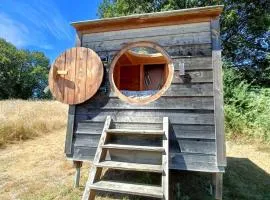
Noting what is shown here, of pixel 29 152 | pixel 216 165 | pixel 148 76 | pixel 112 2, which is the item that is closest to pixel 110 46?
pixel 216 165

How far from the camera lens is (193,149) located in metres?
3.31

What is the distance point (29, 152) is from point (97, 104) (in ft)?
12.2

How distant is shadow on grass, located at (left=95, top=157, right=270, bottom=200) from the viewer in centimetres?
385

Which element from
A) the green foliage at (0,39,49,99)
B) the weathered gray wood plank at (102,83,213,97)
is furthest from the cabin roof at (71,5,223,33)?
the green foliage at (0,39,49,99)

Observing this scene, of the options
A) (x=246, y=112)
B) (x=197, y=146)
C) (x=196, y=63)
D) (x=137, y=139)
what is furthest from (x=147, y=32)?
(x=246, y=112)

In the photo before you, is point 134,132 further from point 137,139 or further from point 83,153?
point 83,153

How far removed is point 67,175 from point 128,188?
7.81 feet

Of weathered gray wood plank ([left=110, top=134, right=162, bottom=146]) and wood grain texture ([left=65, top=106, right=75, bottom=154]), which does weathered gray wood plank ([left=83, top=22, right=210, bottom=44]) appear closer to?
wood grain texture ([left=65, top=106, right=75, bottom=154])

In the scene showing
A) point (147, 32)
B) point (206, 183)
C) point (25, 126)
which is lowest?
point (206, 183)

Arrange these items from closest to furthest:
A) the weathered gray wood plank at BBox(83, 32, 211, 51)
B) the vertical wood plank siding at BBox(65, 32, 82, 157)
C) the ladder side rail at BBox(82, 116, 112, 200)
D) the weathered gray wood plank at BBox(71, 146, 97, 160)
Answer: the ladder side rail at BBox(82, 116, 112, 200)
the weathered gray wood plank at BBox(83, 32, 211, 51)
the weathered gray wood plank at BBox(71, 146, 97, 160)
the vertical wood plank siding at BBox(65, 32, 82, 157)

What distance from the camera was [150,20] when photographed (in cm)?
366

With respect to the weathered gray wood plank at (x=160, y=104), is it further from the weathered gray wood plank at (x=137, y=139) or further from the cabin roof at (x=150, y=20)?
the cabin roof at (x=150, y=20)

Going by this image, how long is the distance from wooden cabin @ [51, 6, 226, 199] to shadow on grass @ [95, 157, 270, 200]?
76 cm

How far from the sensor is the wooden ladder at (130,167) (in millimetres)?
2643
